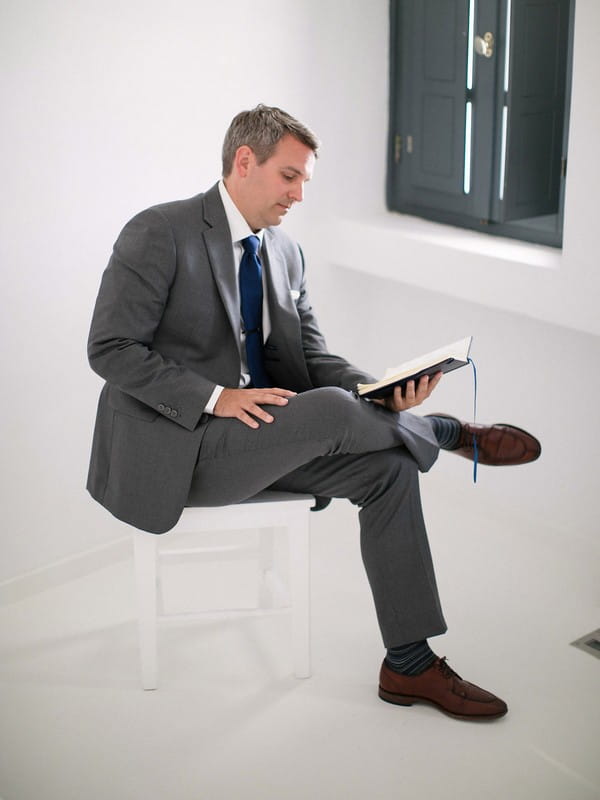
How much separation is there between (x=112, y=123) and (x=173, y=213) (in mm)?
564

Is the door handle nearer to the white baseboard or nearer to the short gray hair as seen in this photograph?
the short gray hair

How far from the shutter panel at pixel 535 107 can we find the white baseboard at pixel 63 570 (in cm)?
146

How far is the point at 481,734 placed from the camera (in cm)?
223

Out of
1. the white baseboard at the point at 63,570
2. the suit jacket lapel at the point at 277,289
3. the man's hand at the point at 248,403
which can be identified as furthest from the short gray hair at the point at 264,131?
the white baseboard at the point at 63,570

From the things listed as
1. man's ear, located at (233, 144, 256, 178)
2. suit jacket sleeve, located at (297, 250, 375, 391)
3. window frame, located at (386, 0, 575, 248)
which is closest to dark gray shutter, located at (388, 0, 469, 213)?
window frame, located at (386, 0, 575, 248)

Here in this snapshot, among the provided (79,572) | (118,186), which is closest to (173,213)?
(118,186)

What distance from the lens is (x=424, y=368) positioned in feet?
7.11

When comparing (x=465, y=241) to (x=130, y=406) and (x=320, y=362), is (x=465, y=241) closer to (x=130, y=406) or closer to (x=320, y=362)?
(x=320, y=362)

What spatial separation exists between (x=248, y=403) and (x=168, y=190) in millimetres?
904

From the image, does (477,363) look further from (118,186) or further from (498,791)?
(498,791)

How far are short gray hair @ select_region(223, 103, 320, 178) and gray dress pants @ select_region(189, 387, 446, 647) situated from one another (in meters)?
0.53

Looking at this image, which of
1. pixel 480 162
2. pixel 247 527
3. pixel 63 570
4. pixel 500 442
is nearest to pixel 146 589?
pixel 247 527

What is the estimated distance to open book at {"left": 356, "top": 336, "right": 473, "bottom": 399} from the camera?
2.15 meters

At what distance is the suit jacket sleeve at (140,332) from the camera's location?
222 centimetres
